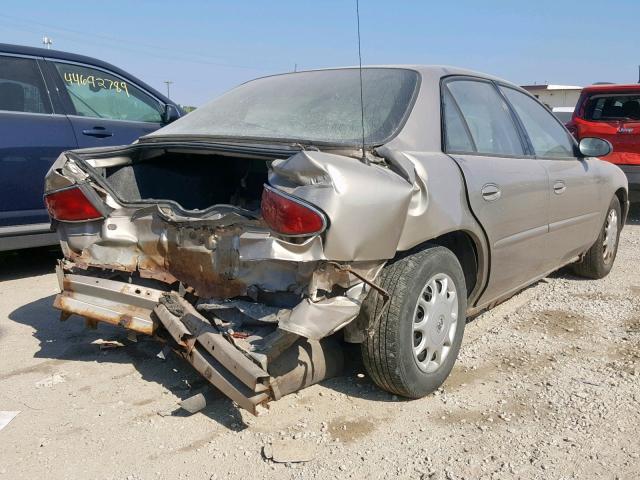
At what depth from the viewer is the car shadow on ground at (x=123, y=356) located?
302cm

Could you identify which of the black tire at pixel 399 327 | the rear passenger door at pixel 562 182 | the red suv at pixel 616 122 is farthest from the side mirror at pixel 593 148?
the red suv at pixel 616 122

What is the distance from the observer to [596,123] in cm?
877

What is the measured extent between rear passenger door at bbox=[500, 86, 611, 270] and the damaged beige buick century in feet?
0.32

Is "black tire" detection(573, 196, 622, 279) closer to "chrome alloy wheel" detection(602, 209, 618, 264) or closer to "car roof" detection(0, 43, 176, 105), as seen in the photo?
"chrome alloy wheel" detection(602, 209, 618, 264)

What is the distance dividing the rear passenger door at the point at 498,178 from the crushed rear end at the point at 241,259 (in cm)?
82

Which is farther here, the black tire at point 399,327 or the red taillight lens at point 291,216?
the black tire at point 399,327

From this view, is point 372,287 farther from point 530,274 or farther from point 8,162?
point 8,162

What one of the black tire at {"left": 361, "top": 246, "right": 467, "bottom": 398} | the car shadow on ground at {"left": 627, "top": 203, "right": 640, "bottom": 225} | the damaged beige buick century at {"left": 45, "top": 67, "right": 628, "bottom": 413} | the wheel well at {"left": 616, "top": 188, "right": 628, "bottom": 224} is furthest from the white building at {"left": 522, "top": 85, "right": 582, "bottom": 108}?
the black tire at {"left": 361, "top": 246, "right": 467, "bottom": 398}

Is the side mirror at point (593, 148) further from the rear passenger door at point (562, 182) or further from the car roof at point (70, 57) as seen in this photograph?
the car roof at point (70, 57)

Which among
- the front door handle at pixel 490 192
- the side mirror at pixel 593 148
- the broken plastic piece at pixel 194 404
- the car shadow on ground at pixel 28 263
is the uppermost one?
the side mirror at pixel 593 148

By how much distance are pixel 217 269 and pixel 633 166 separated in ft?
23.6

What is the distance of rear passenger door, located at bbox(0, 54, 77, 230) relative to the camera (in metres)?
4.93

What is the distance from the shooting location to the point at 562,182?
439 cm

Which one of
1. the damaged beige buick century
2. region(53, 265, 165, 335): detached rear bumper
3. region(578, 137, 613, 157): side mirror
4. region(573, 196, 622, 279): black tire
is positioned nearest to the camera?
the damaged beige buick century
